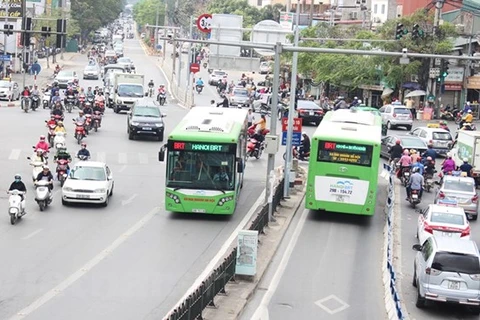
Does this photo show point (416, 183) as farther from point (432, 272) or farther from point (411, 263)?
point (432, 272)

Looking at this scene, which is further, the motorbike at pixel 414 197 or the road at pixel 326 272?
the motorbike at pixel 414 197

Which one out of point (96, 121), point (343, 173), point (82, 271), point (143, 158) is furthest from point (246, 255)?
point (96, 121)

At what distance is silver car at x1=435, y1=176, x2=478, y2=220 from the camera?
33.7 meters

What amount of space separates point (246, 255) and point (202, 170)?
7.34m

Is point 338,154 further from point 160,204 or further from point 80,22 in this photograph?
point 80,22

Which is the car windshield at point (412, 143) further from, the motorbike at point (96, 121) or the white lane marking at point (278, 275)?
the motorbike at point (96, 121)

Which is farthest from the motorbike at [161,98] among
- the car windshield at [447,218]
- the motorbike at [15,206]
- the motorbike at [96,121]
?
the car windshield at [447,218]

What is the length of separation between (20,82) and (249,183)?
53.7 m

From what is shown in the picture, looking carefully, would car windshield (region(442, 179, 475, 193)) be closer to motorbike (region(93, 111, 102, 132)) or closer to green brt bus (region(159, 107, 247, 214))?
green brt bus (region(159, 107, 247, 214))

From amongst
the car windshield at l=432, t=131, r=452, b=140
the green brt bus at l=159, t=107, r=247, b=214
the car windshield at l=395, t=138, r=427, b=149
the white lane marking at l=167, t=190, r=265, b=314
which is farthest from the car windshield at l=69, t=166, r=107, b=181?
the car windshield at l=432, t=131, r=452, b=140

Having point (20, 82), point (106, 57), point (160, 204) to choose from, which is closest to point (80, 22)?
point (106, 57)

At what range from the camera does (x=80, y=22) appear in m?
163

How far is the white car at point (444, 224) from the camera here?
1077 inches

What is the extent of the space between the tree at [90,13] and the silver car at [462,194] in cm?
13301
